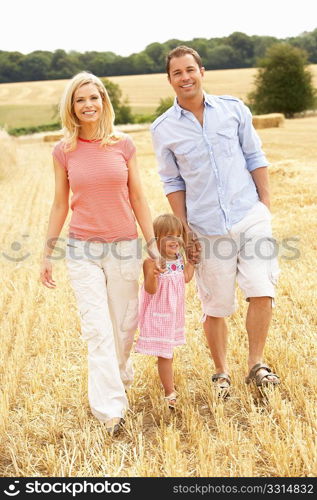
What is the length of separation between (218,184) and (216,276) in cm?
57

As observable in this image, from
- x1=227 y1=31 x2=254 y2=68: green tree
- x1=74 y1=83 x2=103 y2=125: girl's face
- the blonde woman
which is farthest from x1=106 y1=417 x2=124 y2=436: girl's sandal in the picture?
x1=227 y1=31 x2=254 y2=68: green tree

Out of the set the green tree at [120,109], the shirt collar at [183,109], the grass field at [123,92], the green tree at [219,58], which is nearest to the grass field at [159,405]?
the shirt collar at [183,109]

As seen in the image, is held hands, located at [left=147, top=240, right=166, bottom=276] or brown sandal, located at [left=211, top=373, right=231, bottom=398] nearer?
held hands, located at [left=147, top=240, right=166, bottom=276]

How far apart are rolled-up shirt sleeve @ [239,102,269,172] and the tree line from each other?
71995 mm

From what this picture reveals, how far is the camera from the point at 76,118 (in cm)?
392

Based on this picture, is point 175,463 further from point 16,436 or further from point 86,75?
point 86,75

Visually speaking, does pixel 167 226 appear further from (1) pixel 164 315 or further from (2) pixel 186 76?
(2) pixel 186 76

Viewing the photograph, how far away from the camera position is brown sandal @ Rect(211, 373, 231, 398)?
4133 millimetres

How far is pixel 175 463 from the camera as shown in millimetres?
3252

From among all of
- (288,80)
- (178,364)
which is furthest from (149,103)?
(178,364)

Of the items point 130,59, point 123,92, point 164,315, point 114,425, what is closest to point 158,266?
point 164,315

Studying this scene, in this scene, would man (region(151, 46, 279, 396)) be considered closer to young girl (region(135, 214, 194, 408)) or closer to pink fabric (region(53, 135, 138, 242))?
young girl (region(135, 214, 194, 408))

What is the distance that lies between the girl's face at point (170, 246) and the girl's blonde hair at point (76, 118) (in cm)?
65

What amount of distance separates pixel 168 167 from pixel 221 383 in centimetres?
137
